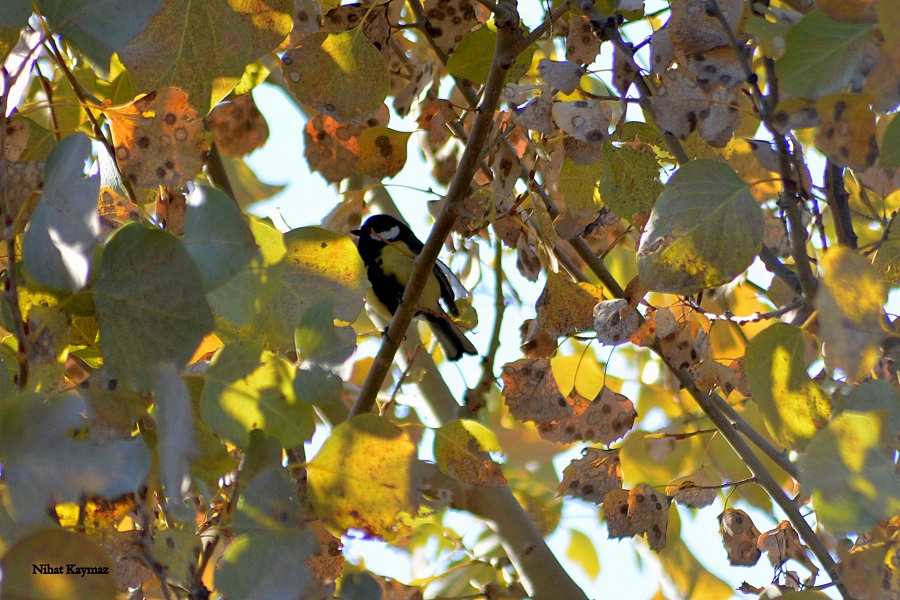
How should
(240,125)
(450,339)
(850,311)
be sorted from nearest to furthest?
(850,311) < (240,125) < (450,339)

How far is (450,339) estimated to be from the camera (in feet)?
9.23

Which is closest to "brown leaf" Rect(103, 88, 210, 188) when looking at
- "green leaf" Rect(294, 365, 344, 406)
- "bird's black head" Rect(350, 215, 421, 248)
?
"green leaf" Rect(294, 365, 344, 406)

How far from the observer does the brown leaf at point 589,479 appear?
140cm

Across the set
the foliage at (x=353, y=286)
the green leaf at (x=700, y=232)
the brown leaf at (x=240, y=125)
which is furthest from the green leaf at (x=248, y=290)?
the brown leaf at (x=240, y=125)

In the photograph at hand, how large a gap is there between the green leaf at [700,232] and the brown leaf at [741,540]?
2.18 ft

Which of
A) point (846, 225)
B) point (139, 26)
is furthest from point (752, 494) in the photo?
point (139, 26)

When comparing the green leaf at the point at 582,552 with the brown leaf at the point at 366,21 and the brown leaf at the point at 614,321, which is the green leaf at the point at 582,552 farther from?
the brown leaf at the point at 366,21

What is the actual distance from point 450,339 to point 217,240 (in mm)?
2018

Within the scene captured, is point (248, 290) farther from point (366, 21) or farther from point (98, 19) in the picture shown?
point (366, 21)

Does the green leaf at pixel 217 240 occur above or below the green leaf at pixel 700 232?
below

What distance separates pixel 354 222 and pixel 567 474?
57 cm

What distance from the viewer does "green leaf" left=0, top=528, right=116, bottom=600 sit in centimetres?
65

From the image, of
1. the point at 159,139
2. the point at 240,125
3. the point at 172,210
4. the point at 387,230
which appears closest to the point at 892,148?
the point at 159,139

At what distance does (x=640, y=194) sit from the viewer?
111 cm
